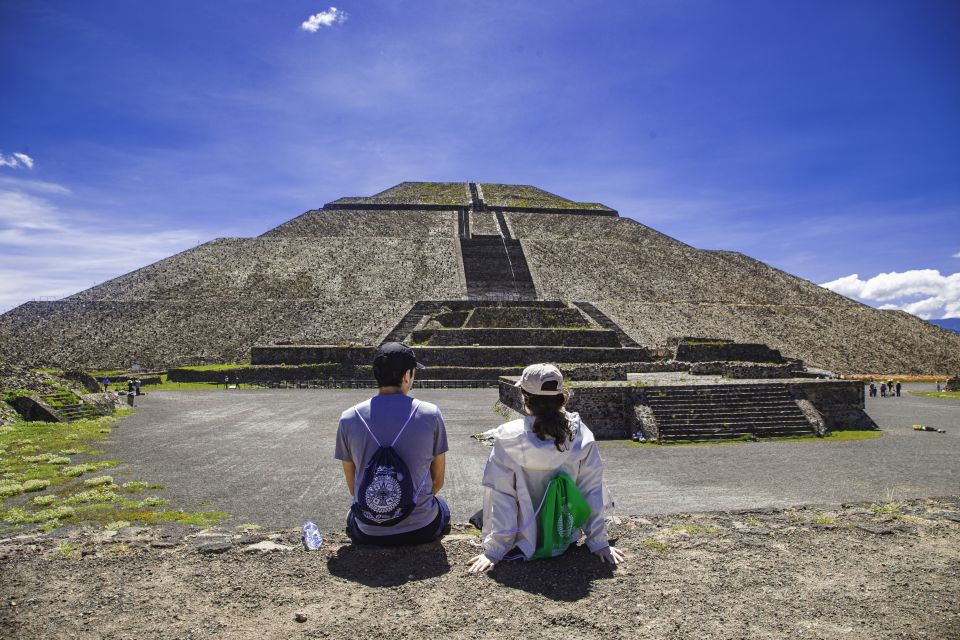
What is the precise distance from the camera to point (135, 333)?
3591 cm

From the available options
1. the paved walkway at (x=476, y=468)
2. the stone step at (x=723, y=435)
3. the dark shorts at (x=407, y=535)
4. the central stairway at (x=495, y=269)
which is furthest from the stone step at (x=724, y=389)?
the central stairway at (x=495, y=269)

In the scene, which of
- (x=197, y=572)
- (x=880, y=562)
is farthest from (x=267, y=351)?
(x=880, y=562)

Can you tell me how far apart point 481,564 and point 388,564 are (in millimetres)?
655

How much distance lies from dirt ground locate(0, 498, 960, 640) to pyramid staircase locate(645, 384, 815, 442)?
313 inches

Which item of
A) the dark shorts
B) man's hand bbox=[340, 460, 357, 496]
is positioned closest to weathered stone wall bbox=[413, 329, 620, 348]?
the dark shorts

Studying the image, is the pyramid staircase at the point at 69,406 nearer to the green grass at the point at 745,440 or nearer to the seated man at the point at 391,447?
the green grass at the point at 745,440

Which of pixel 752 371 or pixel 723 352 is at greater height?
pixel 723 352

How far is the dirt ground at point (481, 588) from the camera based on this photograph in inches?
136

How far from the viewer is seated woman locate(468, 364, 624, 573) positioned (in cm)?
400

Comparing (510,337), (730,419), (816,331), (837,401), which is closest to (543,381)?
(730,419)

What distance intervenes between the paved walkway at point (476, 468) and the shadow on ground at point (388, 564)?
220 centimetres

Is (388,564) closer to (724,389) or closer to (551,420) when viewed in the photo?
(551,420)

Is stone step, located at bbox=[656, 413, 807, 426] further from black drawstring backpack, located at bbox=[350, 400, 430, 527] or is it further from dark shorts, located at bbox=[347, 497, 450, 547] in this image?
black drawstring backpack, located at bbox=[350, 400, 430, 527]

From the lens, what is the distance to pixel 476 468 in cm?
955
